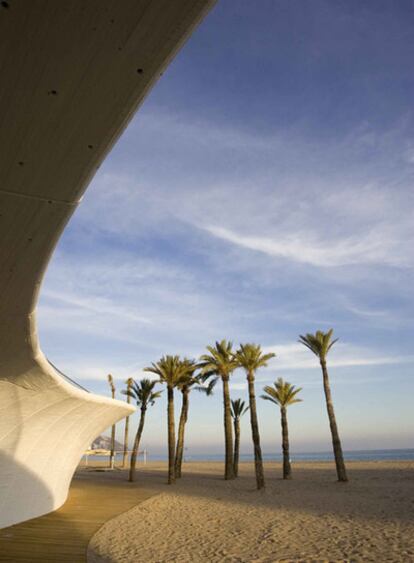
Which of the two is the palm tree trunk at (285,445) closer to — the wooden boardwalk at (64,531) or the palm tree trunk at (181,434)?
the palm tree trunk at (181,434)

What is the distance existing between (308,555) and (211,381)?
23315 millimetres

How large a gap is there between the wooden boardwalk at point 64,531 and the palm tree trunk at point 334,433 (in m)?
13.4

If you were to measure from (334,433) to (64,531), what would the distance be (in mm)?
20672

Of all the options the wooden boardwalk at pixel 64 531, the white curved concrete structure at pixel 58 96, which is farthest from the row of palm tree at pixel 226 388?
the white curved concrete structure at pixel 58 96

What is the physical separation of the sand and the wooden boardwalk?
46cm

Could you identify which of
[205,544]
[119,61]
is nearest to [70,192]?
[119,61]

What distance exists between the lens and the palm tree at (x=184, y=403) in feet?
104

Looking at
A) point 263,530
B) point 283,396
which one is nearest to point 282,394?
point 283,396

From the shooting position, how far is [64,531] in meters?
11.8

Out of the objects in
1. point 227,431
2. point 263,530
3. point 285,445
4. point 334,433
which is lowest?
point 263,530

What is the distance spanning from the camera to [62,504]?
638 inches

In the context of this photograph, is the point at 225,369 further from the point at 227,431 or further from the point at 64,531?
the point at 64,531

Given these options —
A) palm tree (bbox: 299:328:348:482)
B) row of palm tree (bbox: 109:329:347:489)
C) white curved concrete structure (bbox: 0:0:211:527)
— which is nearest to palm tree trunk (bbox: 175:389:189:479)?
row of palm tree (bbox: 109:329:347:489)

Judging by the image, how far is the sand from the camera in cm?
966
